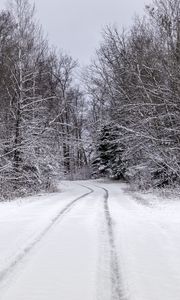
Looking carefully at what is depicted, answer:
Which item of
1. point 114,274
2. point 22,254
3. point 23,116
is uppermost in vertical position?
point 23,116

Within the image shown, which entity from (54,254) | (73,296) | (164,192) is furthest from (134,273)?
(164,192)

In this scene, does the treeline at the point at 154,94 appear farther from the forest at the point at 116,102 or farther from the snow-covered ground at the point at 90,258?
the snow-covered ground at the point at 90,258

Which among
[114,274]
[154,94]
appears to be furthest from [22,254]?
[154,94]

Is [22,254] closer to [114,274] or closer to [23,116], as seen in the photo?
[114,274]

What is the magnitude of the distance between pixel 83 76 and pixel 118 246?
29.3 metres

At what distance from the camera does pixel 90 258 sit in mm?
7180

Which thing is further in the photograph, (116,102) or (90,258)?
(116,102)

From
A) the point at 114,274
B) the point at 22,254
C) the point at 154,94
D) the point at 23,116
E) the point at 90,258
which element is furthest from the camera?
the point at 23,116

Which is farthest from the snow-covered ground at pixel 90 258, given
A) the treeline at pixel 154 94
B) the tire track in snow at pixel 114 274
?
the treeline at pixel 154 94

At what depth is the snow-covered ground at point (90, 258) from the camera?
17.4 ft

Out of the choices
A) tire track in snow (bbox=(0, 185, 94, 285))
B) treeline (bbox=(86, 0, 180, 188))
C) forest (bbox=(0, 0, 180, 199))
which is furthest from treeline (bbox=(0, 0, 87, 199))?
tire track in snow (bbox=(0, 185, 94, 285))

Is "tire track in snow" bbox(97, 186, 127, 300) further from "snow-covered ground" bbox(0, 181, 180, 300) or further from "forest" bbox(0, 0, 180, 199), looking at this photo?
"forest" bbox(0, 0, 180, 199)

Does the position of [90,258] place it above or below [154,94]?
below

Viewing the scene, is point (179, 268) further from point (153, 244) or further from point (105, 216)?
point (105, 216)
